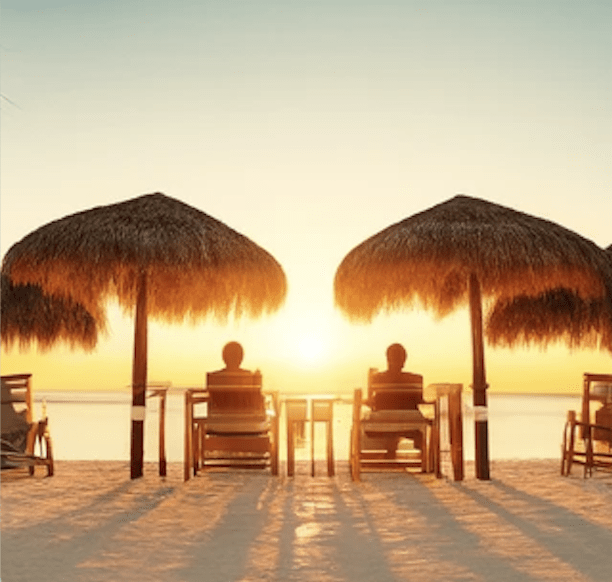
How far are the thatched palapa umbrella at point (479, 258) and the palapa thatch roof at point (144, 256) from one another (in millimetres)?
1001

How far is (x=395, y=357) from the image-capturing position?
9359 mm

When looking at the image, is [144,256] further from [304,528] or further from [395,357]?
[304,528]

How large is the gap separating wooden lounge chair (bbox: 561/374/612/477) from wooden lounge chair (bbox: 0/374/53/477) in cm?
466

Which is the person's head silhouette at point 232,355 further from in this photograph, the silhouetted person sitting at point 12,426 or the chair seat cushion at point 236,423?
the silhouetted person sitting at point 12,426

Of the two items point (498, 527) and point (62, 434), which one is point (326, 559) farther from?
point (62, 434)

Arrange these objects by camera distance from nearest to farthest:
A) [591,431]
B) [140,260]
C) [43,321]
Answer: [140,260] → [591,431] → [43,321]

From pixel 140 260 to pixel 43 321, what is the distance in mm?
4164

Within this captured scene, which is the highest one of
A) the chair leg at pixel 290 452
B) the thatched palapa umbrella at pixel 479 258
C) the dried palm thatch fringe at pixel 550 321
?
the thatched palapa umbrella at pixel 479 258

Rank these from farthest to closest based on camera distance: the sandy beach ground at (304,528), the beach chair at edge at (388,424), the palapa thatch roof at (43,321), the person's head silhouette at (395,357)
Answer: the palapa thatch roof at (43,321) < the person's head silhouette at (395,357) < the beach chair at edge at (388,424) < the sandy beach ground at (304,528)

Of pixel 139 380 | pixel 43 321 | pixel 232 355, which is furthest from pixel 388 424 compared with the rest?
pixel 43 321

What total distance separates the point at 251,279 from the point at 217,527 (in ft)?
11.4

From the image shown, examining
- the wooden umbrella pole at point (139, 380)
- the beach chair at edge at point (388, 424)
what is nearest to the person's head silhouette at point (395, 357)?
the beach chair at edge at point (388, 424)

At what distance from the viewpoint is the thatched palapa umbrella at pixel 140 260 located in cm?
873

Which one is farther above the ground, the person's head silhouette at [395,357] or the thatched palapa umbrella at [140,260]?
the thatched palapa umbrella at [140,260]
